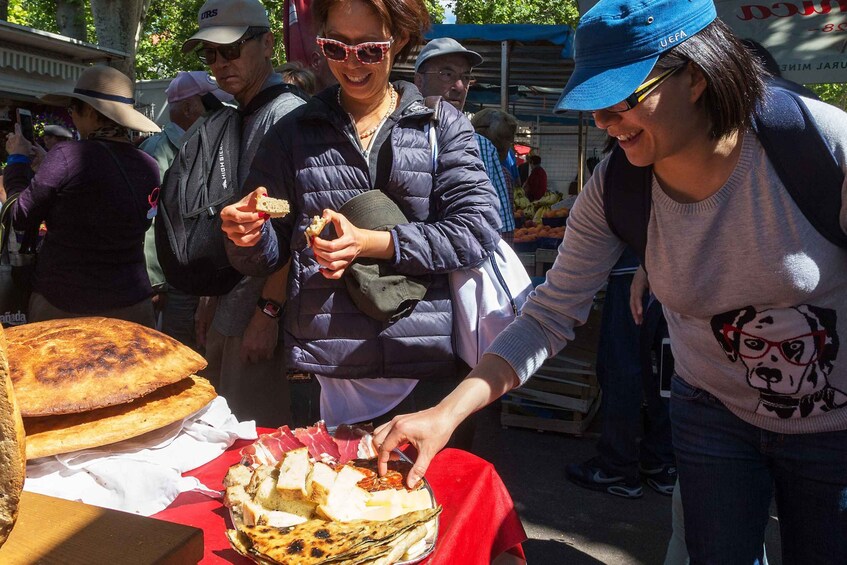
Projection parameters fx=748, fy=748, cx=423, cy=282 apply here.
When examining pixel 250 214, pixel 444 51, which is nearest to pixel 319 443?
pixel 250 214

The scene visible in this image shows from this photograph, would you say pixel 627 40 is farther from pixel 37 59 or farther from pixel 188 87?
pixel 37 59

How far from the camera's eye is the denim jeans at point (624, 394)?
160 inches

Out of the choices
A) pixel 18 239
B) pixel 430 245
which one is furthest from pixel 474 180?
pixel 18 239

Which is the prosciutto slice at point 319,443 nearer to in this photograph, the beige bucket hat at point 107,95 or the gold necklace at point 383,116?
the gold necklace at point 383,116

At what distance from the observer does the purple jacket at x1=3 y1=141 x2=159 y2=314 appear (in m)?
3.51

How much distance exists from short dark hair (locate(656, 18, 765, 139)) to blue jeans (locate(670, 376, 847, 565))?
0.66m

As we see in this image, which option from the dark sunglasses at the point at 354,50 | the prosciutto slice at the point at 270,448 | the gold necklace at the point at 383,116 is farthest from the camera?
the gold necklace at the point at 383,116

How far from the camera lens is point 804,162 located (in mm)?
1485

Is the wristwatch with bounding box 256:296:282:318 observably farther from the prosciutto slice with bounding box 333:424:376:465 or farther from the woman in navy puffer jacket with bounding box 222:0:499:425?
the prosciutto slice with bounding box 333:424:376:465

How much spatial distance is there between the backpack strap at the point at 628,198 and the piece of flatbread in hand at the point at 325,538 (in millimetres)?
817

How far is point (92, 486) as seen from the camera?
5.02 feet

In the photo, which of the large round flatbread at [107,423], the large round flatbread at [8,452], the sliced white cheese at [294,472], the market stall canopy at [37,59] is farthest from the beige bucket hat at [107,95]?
the market stall canopy at [37,59]

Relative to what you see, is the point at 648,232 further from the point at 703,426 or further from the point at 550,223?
the point at 550,223

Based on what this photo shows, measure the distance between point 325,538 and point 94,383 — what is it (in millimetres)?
615
